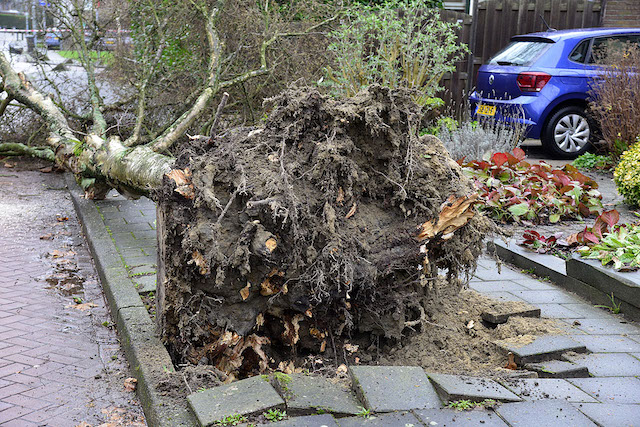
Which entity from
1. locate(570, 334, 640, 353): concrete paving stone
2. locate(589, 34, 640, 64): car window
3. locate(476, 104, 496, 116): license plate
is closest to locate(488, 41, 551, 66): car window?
locate(589, 34, 640, 64): car window

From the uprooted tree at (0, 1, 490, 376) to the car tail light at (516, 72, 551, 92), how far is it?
283 inches

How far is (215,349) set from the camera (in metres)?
3.55

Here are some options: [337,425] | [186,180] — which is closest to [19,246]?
[186,180]

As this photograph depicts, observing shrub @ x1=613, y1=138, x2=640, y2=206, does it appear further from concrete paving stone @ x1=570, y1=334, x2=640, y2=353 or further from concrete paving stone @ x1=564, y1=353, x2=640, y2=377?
concrete paving stone @ x1=564, y1=353, x2=640, y2=377

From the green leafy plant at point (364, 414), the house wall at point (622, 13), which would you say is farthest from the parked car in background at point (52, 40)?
the house wall at point (622, 13)

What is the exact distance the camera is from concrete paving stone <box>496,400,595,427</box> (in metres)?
2.88

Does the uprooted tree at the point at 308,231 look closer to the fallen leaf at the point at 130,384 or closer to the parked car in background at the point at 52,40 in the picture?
the fallen leaf at the point at 130,384

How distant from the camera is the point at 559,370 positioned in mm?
3447

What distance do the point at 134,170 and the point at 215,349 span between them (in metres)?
3.06

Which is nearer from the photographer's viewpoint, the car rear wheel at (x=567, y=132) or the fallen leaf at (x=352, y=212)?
the fallen leaf at (x=352, y=212)

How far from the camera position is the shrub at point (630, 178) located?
7105 mm

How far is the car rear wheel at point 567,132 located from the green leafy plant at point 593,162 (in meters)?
0.61

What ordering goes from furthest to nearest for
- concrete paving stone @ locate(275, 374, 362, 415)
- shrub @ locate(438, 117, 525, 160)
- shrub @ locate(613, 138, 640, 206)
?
shrub @ locate(438, 117, 525, 160)
shrub @ locate(613, 138, 640, 206)
concrete paving stone @ locate(275, 374, 362, 415)

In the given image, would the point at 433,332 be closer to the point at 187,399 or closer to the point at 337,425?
the point at 337,425
